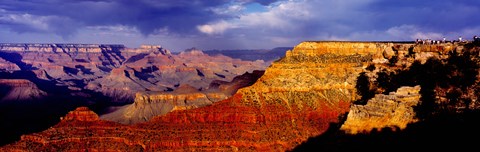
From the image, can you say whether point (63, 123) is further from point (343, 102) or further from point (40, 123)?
point (40, 123)

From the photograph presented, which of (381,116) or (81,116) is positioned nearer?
(381,116)

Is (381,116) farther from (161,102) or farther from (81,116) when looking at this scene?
(161,102)

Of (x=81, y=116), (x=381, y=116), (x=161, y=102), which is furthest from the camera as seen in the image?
(x=161, y=102)

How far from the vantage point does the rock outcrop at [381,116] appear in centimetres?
3206

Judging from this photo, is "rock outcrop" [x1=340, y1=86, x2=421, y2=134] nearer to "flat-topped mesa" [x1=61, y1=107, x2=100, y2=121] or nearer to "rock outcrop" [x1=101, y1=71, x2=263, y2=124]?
"flat-topped mesa" [x1=61, y1=107, x2=100, y2=121]

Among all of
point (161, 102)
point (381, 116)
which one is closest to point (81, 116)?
point (381, 116)

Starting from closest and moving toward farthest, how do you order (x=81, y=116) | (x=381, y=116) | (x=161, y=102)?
(x=381, y=116) < (x=81, y=116) < (x=161, y=102)

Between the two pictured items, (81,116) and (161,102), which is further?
(161,102)

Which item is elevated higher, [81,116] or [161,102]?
[81,116]

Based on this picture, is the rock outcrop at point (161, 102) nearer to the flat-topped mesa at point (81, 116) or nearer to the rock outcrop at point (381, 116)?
the flat-topped mesa at point (81, 116)

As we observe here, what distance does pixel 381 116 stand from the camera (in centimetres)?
3206

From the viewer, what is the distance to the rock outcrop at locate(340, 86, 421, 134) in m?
32.1

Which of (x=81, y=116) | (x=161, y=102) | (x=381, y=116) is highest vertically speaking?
(x=381, y=116)

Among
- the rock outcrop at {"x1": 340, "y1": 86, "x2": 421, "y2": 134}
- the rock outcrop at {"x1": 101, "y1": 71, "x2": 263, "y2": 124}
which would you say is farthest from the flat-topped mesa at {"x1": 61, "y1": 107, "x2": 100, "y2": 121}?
the rock outcrop at {"x1": 340, "y1": 86, "x2": 421, "y2": 134}
